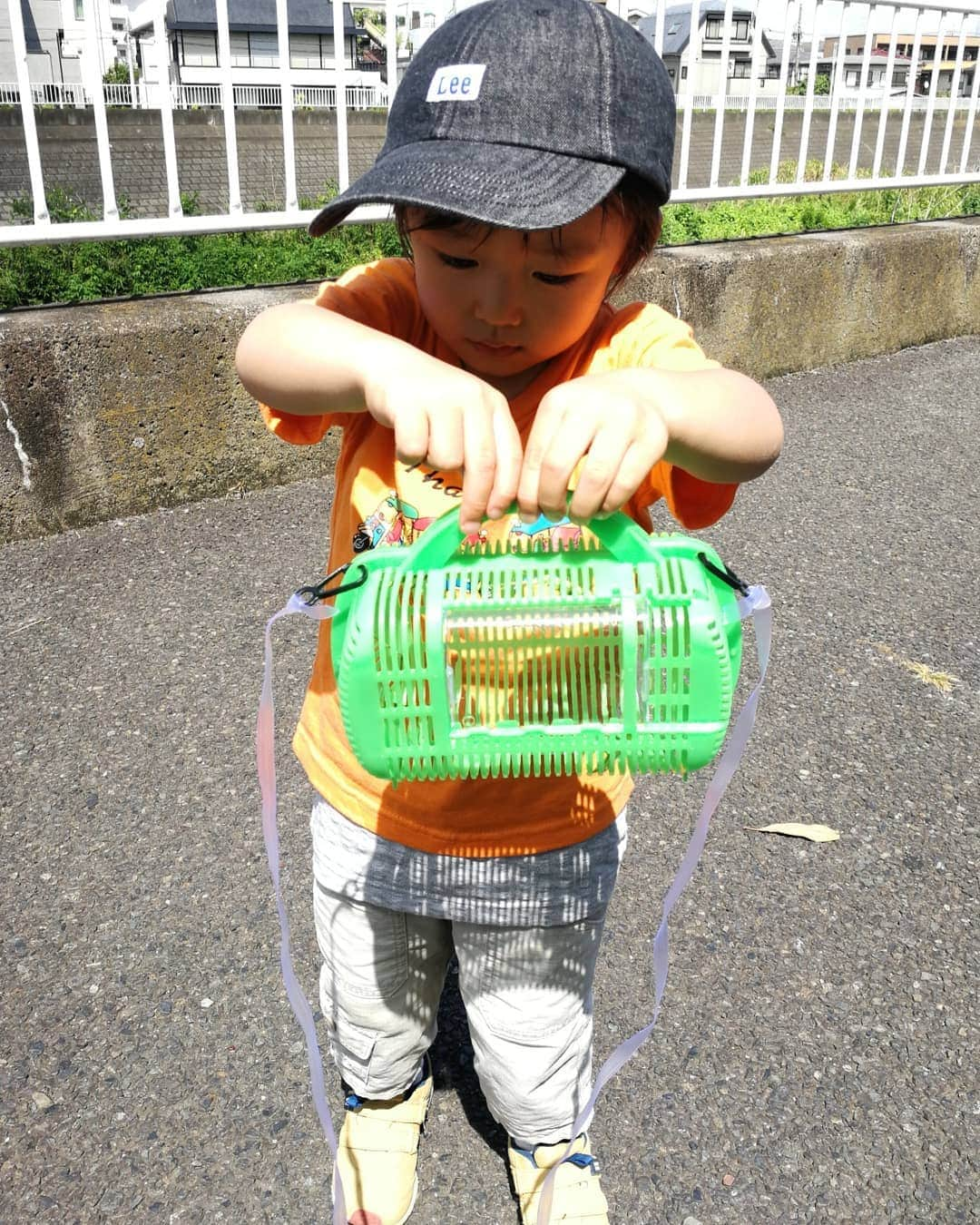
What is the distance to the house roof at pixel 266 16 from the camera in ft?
15.1

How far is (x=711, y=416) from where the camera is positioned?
1.10 meters

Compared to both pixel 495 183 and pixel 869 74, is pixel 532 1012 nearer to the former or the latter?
pixel 495 183

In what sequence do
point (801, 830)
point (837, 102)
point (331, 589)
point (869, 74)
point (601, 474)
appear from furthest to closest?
point (869, 74)
point (837, 102)
point (801, 830)
point (331, 589)
point (601, 474)

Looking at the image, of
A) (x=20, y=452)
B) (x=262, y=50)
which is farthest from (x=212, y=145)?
(x=20, y=452)

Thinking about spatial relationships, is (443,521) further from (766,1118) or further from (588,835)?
(766,1118)

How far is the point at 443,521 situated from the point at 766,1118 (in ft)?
3.91

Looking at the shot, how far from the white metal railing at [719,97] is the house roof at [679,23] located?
2 centimetres

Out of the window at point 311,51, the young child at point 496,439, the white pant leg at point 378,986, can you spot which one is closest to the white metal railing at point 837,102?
the window at point 311,51

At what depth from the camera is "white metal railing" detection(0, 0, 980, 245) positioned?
366cm

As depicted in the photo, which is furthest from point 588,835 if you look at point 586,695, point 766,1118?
point 766,1118

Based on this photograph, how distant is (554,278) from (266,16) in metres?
7.85

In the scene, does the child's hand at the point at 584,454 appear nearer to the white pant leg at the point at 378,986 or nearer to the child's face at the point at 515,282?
the child's face at the point at 515,282

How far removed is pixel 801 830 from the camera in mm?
2354

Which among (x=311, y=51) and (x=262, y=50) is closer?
(x=311, y=51)
